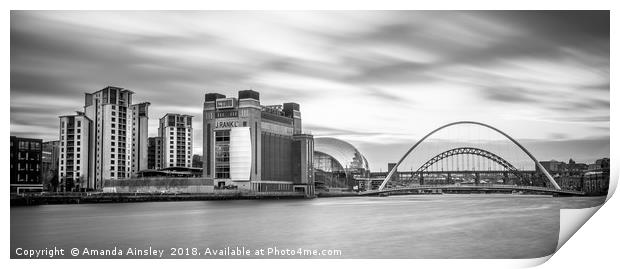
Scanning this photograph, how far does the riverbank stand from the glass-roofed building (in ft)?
62.8

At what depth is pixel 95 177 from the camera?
35.1m

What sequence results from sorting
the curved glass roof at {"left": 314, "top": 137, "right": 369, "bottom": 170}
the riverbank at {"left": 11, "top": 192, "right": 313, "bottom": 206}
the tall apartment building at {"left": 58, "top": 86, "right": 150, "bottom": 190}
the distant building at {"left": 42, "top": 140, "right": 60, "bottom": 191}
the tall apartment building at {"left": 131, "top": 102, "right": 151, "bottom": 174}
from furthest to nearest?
the curved glass roof at {"left": 314, "top": 137, "right": 369, "bottom": 170} → the tall apartment building at {"left": 131, "top": 102, "right": 151, "bottom": 174} → the tall apartment building at {"left": 58, "top": 86, "right": 150, "bottom": 190} → the distant building at {"left": 42, "top": 140, "right": 60, "bottom": 191} → the riverbank at {"left": 11, "top": 192, "right": 313, "bottom": 206}

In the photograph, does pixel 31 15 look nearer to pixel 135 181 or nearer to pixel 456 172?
pixel 135 181

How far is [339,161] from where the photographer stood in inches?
2354

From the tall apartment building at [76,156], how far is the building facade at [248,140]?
6716 millimetres

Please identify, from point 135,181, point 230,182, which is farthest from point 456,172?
point 135,181

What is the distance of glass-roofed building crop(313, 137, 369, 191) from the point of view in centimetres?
5809

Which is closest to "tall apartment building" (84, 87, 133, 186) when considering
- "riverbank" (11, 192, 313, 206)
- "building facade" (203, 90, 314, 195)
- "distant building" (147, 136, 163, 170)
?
"building facade" (203, 90, 314, 195)

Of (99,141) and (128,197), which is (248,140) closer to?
(99,141)

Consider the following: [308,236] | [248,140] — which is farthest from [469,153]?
[308,236]

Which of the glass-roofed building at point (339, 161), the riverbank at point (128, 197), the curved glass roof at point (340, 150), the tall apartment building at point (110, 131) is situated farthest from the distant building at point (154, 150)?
the curved glass roof at point (340, 150)

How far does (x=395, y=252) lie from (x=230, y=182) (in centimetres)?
2864

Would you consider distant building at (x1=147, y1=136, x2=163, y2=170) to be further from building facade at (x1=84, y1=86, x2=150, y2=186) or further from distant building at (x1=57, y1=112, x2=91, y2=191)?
distant building at (x1=57, y1=112, x2=91, y2=191)
